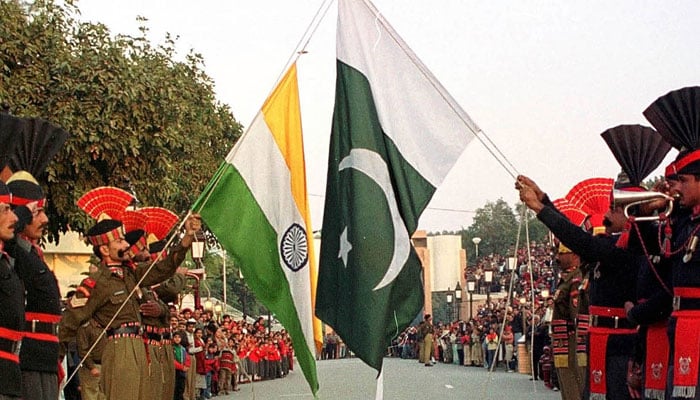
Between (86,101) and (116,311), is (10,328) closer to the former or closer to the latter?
(116,311)

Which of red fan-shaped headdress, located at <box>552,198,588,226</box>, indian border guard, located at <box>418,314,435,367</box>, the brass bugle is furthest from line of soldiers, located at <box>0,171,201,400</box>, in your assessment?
indian border guard, located at <box>418,314,435,367</box>

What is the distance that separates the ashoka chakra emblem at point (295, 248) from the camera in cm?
1014

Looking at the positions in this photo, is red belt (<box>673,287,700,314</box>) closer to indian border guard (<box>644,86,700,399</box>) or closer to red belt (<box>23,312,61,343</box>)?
indian border guard (<box>644,86,700,399</box>)

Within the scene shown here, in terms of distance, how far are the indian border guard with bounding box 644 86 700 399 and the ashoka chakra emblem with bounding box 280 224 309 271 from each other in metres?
3.03

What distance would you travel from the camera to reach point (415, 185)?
9531 millimetres

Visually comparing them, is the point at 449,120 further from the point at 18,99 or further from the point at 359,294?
the point at 18,99

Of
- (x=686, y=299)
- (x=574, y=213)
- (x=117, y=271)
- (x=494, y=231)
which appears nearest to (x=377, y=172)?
(x=686, y=299)

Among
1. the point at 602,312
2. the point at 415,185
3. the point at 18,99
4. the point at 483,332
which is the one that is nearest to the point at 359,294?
the point at 415,185

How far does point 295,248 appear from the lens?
10.2 meters

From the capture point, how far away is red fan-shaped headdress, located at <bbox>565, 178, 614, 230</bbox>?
1278 cm

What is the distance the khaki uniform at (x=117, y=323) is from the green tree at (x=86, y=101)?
10.3 meters

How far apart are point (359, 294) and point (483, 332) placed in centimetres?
3713

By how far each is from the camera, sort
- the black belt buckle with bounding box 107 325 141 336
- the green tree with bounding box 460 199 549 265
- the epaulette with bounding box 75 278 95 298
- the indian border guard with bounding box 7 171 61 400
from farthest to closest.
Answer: the green tree with bounding box 460 199 549 265 < the epaulette with bounding box 75 278 95 298 < the black belt buckle with bounding box 107 325 141 336 < the indian border guard with bounding box 7 171 61 400

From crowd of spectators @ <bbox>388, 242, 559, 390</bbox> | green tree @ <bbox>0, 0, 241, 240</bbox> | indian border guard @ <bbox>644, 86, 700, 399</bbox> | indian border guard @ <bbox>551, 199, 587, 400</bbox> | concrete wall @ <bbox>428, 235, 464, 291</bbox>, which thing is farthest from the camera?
concrete wall @ <bbox>428, 235, 464, 291</bbox>
